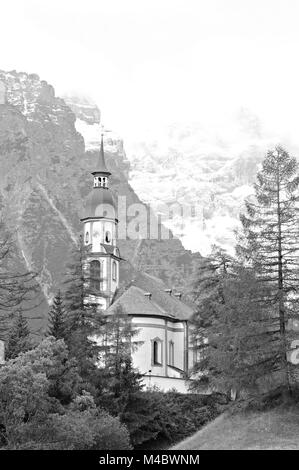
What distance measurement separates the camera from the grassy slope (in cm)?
4141

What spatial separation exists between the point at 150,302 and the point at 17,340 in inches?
850

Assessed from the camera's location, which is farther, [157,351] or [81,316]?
[157,351]

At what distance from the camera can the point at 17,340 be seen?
202 ft

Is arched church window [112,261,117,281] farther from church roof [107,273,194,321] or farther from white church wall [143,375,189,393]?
white church wall [143,375,189,393]

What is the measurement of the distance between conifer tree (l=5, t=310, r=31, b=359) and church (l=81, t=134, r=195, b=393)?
746 cm

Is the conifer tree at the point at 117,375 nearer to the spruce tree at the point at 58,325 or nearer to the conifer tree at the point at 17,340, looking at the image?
the spruce tree at the point at 58,325

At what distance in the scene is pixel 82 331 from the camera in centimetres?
5647

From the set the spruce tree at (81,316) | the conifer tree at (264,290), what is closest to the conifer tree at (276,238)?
the conifer tree at (264,290)

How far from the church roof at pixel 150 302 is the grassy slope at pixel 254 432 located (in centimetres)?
3182

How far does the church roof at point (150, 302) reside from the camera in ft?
260

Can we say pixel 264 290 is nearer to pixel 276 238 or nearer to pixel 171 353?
pixel 276 238

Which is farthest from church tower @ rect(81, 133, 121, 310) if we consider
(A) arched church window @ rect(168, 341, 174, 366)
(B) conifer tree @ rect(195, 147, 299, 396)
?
(B) conifer tree @ rect(195, 147, 299, 396)

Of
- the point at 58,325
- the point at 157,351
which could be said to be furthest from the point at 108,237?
the point at 58,325

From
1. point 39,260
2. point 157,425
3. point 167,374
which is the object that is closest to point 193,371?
point 157,425
